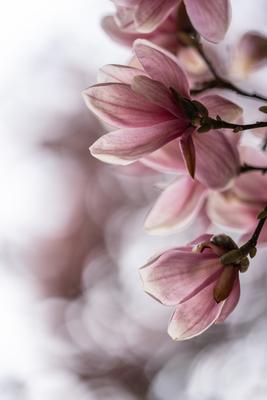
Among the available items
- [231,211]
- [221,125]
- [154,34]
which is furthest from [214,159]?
[154,34]

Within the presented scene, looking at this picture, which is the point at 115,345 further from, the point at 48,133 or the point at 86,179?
the point at 48,133

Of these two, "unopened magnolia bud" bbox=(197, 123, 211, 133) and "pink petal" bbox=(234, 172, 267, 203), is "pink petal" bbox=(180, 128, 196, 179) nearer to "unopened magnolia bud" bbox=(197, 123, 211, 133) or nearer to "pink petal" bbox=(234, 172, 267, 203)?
"unopened magnolia bud" bbox=(197, 123, 211, 133)

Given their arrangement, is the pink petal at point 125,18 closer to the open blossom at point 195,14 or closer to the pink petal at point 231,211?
the open blossom at point 195,14

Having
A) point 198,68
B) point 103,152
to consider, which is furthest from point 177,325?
point 198,68

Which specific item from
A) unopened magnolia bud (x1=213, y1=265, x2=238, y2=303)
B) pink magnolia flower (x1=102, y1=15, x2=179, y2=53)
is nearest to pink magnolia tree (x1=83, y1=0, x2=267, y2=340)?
unopened magnolia bud (x1=213, y1=265, x2=238, y2=303)

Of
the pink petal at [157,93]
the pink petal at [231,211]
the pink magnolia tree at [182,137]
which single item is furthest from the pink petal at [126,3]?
the pink petal at [231,211]
